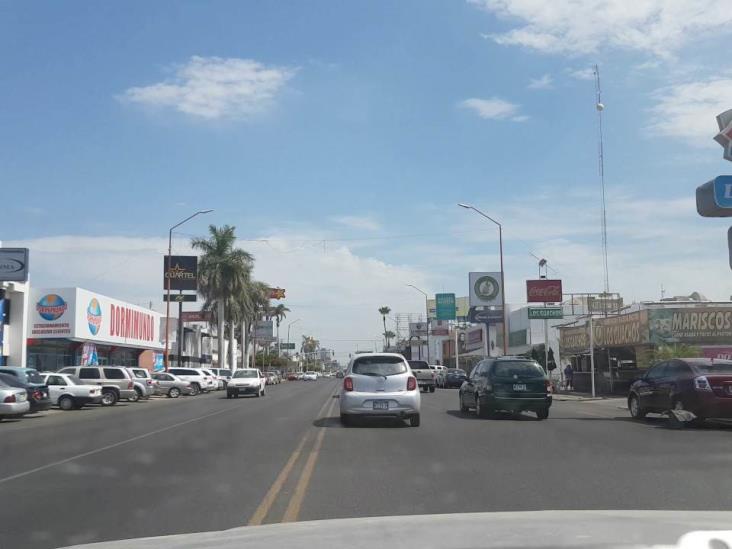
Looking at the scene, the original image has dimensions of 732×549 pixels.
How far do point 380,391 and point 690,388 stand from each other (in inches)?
277

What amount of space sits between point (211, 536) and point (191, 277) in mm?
56973

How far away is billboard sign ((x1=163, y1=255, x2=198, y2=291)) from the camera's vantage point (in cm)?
5891

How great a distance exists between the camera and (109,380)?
3381 centimetres

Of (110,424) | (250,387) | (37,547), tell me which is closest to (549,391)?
(110,424)

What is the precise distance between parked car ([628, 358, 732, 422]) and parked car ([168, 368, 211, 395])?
1263 inches

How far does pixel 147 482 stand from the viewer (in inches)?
398

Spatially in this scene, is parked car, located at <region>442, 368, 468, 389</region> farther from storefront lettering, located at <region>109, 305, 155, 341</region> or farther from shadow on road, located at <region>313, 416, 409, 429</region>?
shadow on road, located at <region>313, 416, 409, 429</region>

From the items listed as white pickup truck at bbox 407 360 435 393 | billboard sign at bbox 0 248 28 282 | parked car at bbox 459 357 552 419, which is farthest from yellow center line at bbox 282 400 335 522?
billboard sign at bbox 0 248 28 282

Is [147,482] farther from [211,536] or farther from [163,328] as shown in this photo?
[163,328]

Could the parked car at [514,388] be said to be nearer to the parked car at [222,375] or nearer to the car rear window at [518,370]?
the car rear window at [518,370]

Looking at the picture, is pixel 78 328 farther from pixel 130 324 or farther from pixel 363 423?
pixel 363 423

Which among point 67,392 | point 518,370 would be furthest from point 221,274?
point 518,370

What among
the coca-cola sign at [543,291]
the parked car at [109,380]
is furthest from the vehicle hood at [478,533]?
the coca-cola sign at [543,291]

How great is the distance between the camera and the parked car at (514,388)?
65.5ft
